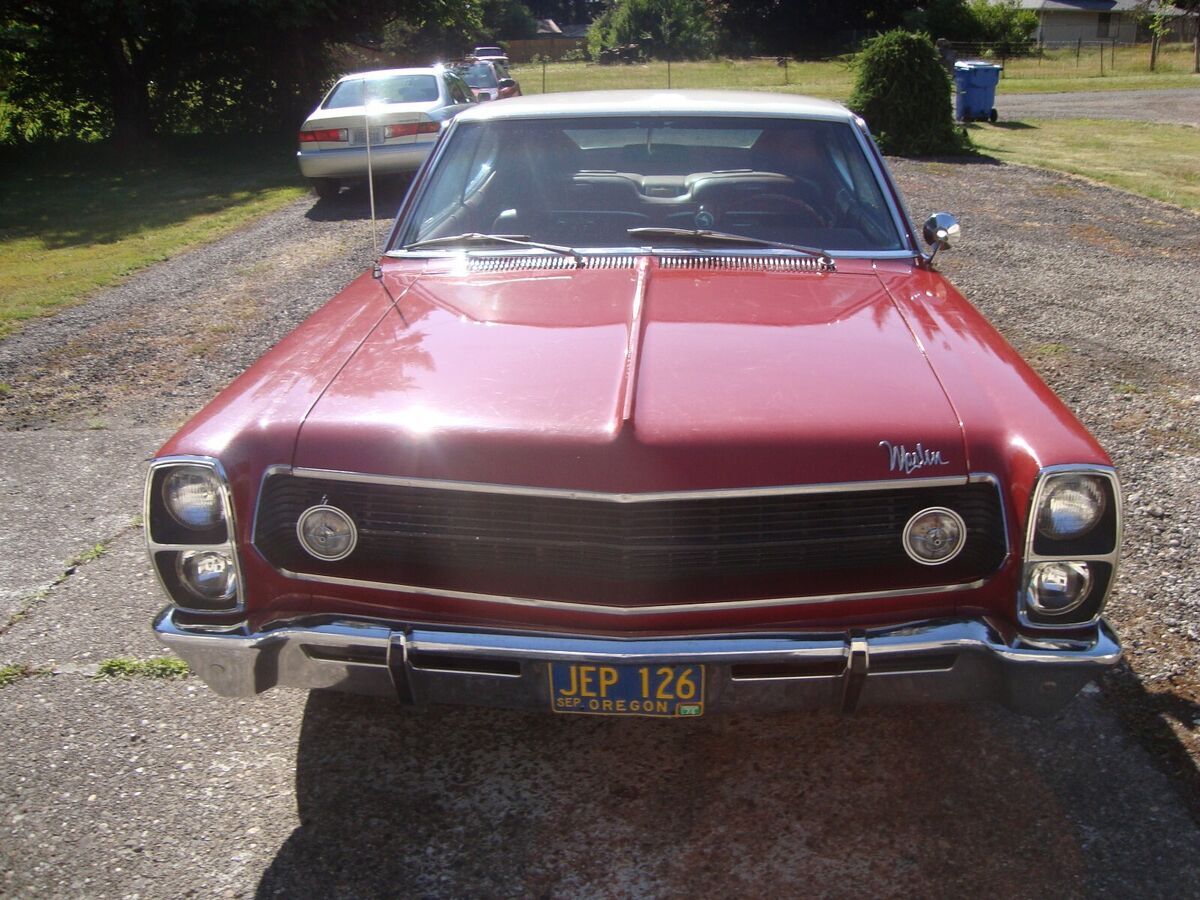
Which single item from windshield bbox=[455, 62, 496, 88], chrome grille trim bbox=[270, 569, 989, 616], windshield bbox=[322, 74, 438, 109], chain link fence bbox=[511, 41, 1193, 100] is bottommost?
chrome grille trim bbox=[270, 569, 989, 616]

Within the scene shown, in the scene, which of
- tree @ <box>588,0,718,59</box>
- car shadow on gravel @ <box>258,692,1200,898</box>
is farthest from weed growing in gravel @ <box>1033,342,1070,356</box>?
tree @ <box>588,0,718,59</box>

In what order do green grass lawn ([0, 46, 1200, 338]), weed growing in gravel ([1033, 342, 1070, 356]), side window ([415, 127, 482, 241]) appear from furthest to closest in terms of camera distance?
green grass lawn ([0, 46, 1200, 338]) < weed growing in gravel ([1033, 342, 1070, 356]) < side window ([415, 127, 482, 241])

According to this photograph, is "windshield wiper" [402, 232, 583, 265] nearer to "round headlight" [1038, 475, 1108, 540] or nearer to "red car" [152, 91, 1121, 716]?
"red car" [152, 91, 1121, 716]

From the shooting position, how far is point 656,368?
8.97 feet

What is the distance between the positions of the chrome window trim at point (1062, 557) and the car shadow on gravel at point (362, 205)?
943 centimetres

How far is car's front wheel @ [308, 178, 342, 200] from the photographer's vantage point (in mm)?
12367

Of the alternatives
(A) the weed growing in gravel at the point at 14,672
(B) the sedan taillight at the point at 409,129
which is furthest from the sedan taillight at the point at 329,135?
(A) the weed growing in gravel at the point at 14,672

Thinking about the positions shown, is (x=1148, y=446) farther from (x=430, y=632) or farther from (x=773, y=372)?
(x=430, y=632)

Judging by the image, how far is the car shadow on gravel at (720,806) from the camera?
2.55m

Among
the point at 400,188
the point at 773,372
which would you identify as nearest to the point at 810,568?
the point at 773,372

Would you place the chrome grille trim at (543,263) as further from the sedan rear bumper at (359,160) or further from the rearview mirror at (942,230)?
the sedan rear bumper at (359,160)

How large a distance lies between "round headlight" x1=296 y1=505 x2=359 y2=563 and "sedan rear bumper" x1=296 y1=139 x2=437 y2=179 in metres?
9.08

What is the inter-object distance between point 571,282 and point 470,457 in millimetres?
1085

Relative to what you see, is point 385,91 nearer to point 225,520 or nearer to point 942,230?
point 942,230
